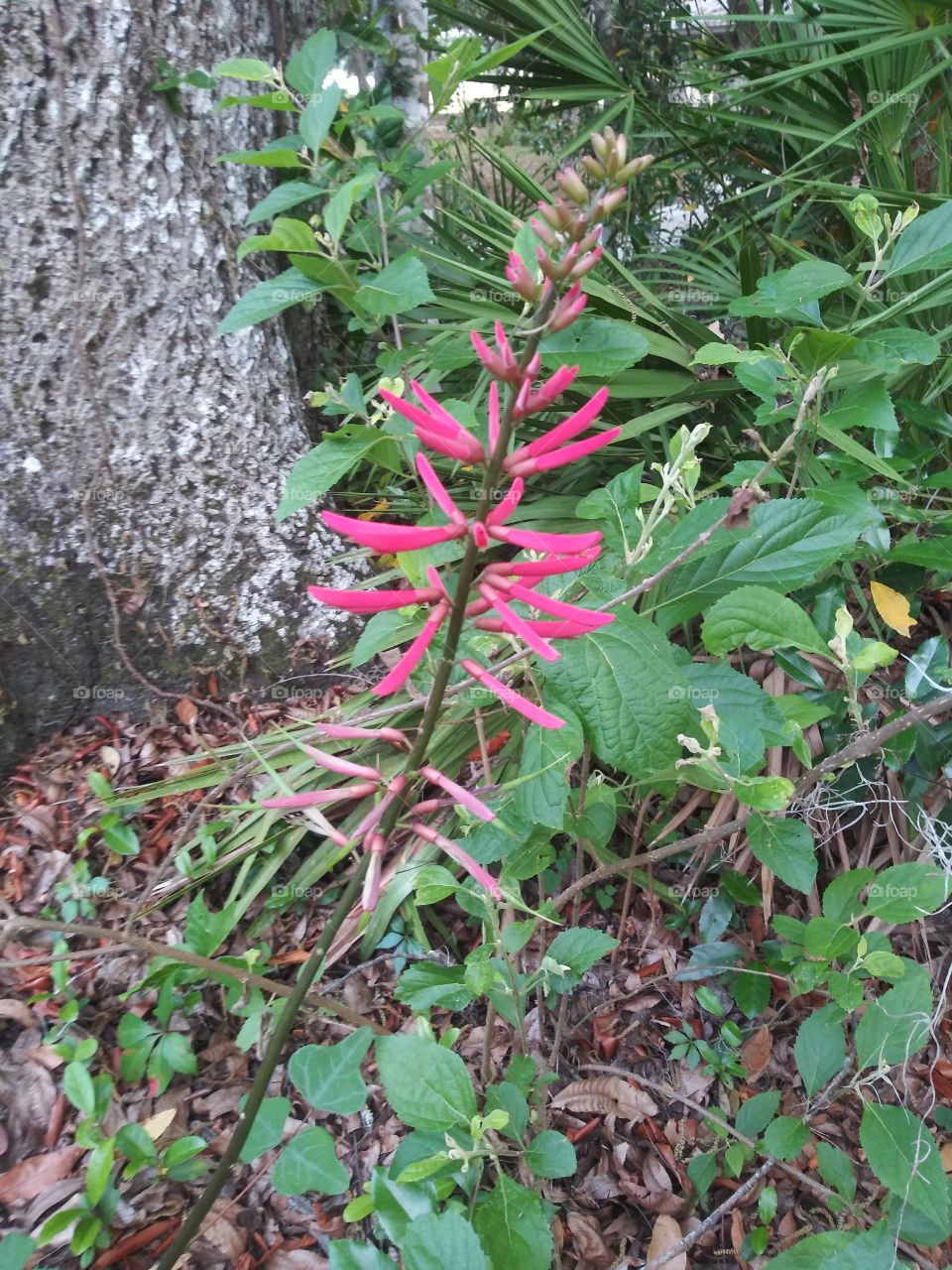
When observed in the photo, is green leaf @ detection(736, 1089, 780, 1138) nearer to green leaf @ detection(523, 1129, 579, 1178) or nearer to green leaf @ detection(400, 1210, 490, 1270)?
green leaf @ detection(523, 1129, 579, 1178)

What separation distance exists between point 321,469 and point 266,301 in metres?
0.35

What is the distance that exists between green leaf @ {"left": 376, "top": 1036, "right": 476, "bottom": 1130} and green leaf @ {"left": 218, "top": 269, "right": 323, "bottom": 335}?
1152 millimetres

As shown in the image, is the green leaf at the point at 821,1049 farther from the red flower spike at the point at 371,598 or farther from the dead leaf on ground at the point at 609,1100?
the red flower spike at the point at 371,598

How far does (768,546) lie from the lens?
105 centimetres

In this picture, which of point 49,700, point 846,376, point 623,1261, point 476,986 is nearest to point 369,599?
point 476,986

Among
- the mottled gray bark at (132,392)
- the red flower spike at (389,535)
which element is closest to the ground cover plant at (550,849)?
the red flower spike at (389,535)

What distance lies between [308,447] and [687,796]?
1.34 metres

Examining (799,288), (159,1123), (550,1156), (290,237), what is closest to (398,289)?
(290,237)

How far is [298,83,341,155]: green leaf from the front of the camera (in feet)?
4.96

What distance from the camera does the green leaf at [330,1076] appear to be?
3.06ft

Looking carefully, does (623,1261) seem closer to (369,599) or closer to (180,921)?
(180,921)

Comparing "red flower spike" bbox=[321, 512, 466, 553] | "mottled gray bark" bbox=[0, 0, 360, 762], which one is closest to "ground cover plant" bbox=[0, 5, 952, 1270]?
"red flower spike" bbox=[321, 512, 466, 553]

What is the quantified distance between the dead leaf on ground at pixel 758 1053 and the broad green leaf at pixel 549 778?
887 mm

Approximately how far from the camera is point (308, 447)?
209 cm
